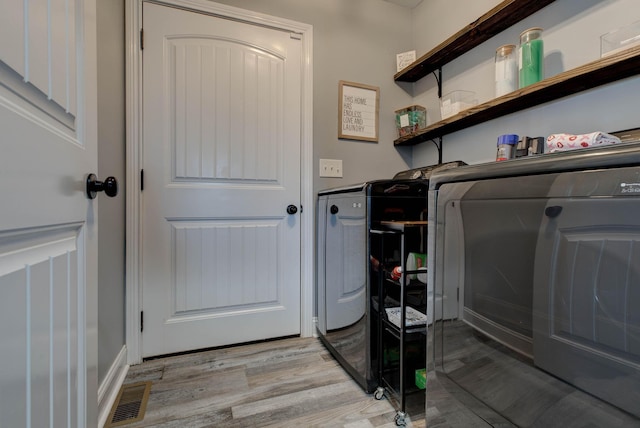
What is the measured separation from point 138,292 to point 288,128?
132cm

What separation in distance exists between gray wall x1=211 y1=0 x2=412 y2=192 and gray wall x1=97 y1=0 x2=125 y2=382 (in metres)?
0.85

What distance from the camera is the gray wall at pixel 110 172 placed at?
1166 millimetres

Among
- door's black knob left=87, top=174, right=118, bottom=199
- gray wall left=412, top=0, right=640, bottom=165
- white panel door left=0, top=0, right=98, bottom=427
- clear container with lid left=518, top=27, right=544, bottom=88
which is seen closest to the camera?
white panel door left=0, top=0, right=98, bottom=427

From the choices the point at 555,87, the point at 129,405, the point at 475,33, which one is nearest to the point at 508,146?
the point at 555,87

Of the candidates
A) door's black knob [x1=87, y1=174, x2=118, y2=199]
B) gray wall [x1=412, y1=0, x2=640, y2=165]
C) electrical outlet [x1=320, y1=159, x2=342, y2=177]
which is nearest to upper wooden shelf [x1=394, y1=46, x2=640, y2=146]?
gray wall [x1=412, y1=0, x2=640, y2=165]

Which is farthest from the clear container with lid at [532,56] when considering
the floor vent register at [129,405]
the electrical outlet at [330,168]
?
the floor vent register at [129,405]

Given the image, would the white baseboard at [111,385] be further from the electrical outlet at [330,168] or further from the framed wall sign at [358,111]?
the framed wall sign at [358,111]

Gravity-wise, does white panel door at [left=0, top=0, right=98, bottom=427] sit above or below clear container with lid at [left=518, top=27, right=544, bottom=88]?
below

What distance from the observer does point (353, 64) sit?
1.94 meters

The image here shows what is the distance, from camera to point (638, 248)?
0.44 m

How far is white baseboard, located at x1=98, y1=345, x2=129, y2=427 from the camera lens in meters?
1.11

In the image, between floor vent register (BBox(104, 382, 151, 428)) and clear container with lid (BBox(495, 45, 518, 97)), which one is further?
clear container with lid (BBox(495, 45, 518, 97))

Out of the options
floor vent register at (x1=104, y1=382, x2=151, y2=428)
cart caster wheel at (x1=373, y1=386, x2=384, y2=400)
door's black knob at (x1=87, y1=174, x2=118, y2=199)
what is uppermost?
door's black knob at (x1=87, y1=174, x2=118, y2=199)

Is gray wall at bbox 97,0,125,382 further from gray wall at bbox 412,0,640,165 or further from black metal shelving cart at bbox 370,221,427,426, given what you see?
gray wall at bbox 412,0,640,165
